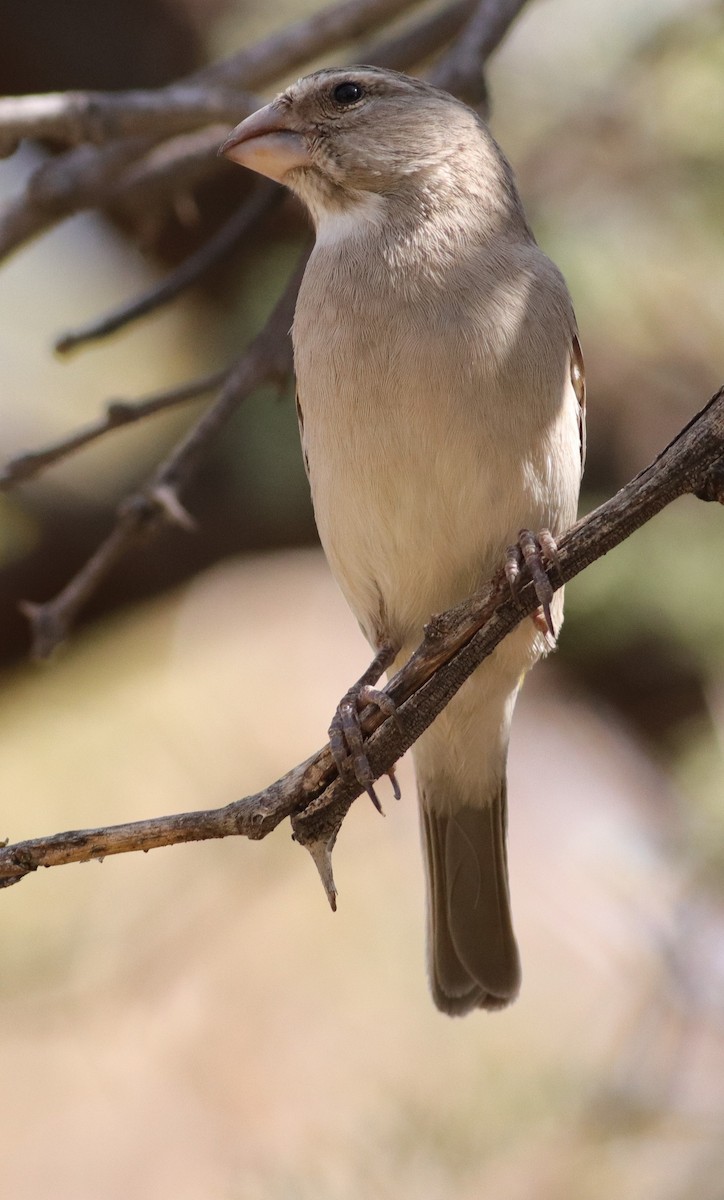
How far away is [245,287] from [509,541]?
8.81 ft

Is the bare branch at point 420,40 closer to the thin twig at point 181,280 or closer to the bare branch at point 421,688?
the thin twig at point 181,280

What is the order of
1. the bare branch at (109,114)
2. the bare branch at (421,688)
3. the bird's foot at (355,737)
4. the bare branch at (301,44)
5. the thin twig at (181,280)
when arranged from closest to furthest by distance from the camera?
the bare branch at (421,688) → the bird's foot at (355,737) → the bare branch at (109,114) → the thin twig at (181,280) → the bare branch at (301,44)

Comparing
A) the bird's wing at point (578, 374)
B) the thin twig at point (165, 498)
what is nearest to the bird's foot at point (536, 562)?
the bird's wing at point (578, 374)

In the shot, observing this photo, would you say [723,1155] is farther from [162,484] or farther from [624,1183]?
[162,484]

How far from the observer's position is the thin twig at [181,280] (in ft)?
10.9

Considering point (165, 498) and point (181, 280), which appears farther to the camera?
point (181, 280)

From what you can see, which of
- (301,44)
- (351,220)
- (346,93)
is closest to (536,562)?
(351,220)

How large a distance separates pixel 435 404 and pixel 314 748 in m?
2.28

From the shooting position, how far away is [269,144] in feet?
9.05

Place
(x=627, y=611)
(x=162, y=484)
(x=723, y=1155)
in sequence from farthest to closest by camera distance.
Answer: (x=627, y=611) → (x=723, y=1155) → (x=162, y=484)

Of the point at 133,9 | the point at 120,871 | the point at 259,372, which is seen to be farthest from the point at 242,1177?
the point at 133,9

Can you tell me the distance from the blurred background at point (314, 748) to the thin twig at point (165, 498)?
0.99 meters

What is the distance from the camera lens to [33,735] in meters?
4.61

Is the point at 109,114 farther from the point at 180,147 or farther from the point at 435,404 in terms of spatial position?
the point at 435,404
